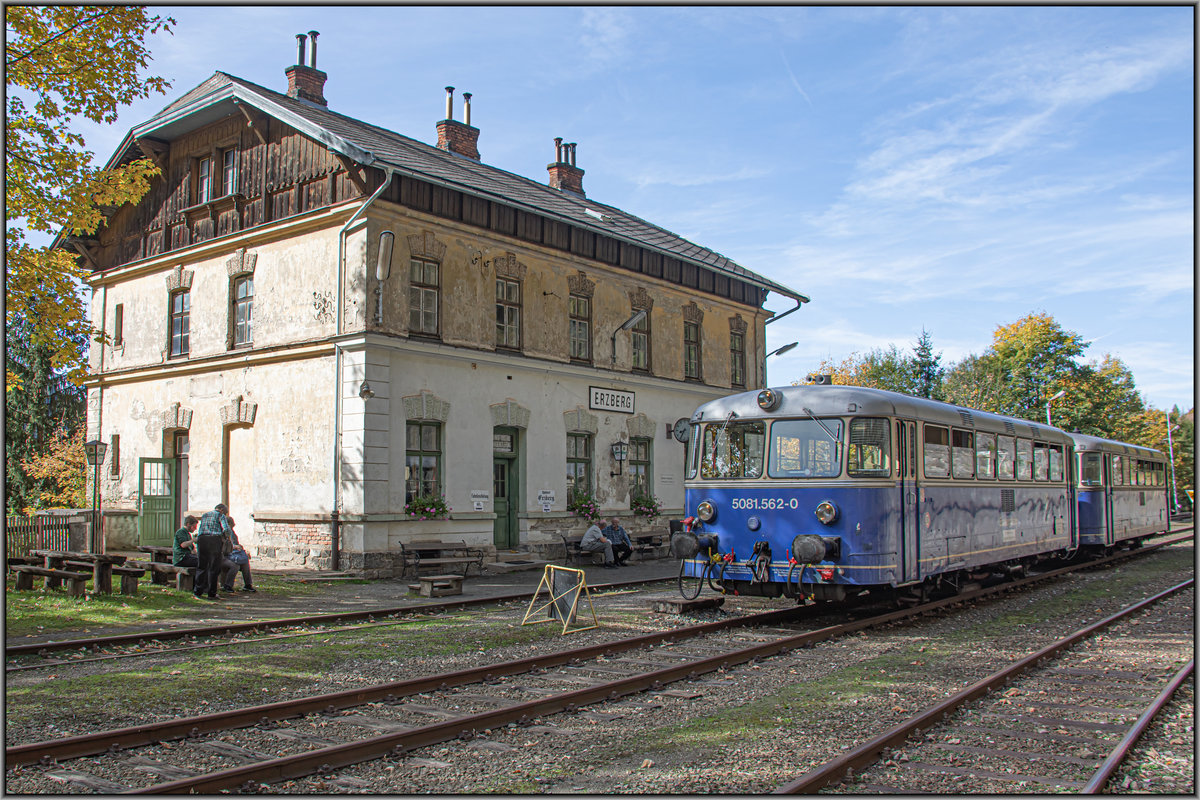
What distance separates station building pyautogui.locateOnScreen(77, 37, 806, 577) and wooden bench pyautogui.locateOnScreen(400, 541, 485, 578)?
0.32 metres

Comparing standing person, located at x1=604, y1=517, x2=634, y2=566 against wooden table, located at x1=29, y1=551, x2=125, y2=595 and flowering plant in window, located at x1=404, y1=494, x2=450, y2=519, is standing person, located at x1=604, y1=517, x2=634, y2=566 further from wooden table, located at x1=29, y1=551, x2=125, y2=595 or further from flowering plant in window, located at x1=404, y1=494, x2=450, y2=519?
wooden table, located at x1=29, y1=551, x2=125, y2=595

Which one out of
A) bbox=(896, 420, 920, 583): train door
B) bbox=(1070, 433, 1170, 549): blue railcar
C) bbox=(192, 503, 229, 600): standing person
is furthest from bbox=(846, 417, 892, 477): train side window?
bbox=(1070, 433, 1170, 549): blue railcar

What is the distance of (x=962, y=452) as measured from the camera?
1291cm

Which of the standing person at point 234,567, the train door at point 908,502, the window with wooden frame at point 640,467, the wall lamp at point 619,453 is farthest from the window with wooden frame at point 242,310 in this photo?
the train door at point 908,502

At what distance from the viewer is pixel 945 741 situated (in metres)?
6.33

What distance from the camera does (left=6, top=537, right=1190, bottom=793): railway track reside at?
5516 millimetres

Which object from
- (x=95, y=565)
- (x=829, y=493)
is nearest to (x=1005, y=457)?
(x=829, y=493)

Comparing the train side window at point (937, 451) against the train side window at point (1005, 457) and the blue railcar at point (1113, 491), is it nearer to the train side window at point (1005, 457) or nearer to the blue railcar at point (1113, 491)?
the train side window at point (1005, 457)

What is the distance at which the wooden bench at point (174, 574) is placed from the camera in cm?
1389

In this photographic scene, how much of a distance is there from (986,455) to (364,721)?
34.3 ft

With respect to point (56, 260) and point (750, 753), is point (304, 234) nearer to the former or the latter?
point (56, 260)

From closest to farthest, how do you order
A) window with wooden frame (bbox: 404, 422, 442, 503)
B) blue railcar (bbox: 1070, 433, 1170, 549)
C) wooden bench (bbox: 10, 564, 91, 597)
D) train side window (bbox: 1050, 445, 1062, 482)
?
wooden bench (bbox: 10, 564, 91, 597)
train side window (bbox: 1050, 445, 1062, 482)
window with wooden frame (bbox: 404, 422, 442, 503)
blue railcar (bbox: 1070, 433, 1170, 549)

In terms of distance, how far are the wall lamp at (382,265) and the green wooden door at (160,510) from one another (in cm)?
738

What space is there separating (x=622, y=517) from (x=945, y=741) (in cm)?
1624
